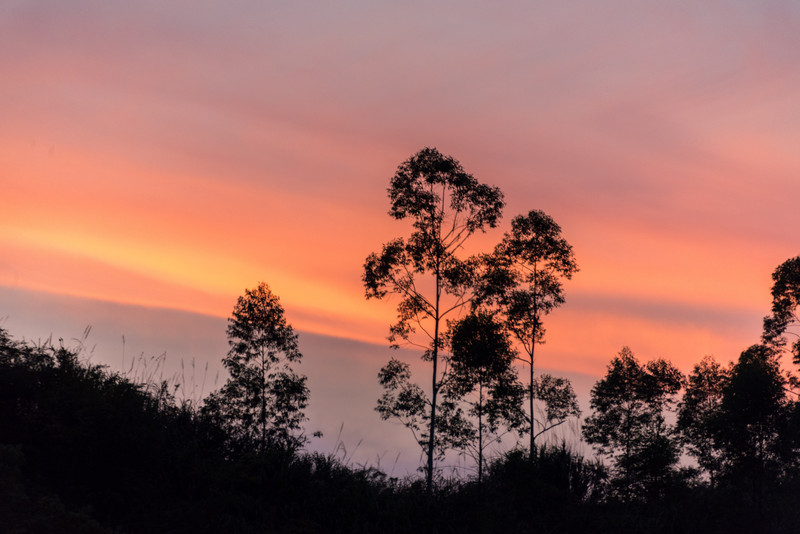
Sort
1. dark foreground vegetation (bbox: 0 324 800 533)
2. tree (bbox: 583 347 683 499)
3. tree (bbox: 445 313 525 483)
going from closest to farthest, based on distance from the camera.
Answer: dark foreground vegetation (bbox: 0 324 800 533), tree (bbox: 445 313 525 483), tree (bbox: 583 347 683 499)

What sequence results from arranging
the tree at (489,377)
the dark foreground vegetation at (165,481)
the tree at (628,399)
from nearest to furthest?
1. the dark foreground vegetation at (165,481)
2. the tree at (489,377)
3. the tree at (628,399)

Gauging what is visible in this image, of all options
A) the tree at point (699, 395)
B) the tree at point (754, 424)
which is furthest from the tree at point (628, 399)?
the tree at point (754, 424)

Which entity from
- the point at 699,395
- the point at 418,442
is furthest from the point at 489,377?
the point at 699,395

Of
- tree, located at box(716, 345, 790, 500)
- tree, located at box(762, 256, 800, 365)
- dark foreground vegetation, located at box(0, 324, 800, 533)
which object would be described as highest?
tree, located at box(762, 256, 800, 365)

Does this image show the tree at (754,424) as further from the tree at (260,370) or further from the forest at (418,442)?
the tree at (260,370)

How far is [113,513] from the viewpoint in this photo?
52.4ft

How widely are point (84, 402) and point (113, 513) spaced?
9.23ft

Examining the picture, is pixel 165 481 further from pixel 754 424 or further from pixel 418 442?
pixel 754 424

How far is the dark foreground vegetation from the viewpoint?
15.8m

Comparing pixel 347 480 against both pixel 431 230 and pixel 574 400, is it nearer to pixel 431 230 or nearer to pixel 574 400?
pixel 431 230

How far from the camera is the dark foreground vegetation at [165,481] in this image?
15781mm

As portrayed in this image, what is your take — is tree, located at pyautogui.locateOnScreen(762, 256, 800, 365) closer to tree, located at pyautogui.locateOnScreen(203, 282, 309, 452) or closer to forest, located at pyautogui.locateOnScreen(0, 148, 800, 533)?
forest, located at pyautogui.locateOnScreen(0, 148, 800, 533)

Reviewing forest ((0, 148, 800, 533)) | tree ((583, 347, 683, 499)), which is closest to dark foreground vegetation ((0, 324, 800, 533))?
forest ((0, 148, 800, 533))

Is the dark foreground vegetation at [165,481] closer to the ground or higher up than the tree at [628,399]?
closer to the ground
